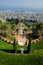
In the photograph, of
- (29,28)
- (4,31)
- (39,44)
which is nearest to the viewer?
(39,44)

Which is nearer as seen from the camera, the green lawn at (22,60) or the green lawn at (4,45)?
the green lawn at (22,60)

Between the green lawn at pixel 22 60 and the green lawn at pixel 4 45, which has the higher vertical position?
the green lawn at pixel 22 60

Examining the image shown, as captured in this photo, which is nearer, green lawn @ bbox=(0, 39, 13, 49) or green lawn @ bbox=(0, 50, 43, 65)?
green lawn @ bbox=(0, 50, 43, 65)

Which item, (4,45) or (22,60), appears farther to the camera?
(4,45)

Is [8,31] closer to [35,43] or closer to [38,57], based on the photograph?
[35,43]

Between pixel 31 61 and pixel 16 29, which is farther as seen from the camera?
pixel 16 29

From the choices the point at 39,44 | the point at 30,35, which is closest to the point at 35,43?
the point at 39,44

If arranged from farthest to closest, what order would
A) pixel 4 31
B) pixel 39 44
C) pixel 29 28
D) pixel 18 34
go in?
pixel 29 28 < pixel 18 34 < pixel 4 31 < pixel 39 44

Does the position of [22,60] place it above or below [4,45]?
above

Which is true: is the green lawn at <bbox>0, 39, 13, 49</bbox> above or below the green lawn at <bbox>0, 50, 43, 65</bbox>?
below

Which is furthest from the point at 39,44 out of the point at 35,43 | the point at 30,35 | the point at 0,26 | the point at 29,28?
the point at 29,28

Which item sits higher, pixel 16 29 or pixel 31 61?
pixel 31 61
